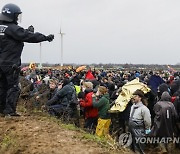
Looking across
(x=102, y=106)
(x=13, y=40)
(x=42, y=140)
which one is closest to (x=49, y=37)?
(x=13, y=40)

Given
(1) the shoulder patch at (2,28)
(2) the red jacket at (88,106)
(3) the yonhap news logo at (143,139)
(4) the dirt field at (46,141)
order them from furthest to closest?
1. (2) the red jacket at (88,106)
2. (3) the yonhap news logo at (143,139)
3. (1) the shoulder patch at (2,28)
4. (4) the dirt field at (46,141)

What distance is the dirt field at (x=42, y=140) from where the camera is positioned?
5.21 metres

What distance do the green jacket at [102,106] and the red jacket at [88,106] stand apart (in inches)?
7.5

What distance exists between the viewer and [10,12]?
283 inches

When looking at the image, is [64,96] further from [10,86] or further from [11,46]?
[11,46]

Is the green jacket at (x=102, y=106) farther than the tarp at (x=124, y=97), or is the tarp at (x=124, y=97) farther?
the tarp at (x=124, y=97)

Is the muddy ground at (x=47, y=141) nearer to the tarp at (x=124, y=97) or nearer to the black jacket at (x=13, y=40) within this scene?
the black jacket at (x=13, y=40)

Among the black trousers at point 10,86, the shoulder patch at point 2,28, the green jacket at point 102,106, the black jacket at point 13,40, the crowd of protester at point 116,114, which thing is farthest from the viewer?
the green jacket at point 102,106

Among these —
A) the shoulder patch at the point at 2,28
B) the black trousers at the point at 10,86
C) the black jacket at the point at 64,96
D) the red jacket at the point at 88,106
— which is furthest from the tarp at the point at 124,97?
the shoulder patch at the point at 2,28

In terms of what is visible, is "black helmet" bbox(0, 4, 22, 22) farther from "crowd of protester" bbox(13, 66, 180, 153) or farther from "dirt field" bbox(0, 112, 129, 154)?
"crowd of protester" bbox(13, 66, 180, 153)

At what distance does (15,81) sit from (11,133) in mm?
1582

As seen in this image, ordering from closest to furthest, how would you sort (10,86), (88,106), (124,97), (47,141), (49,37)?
(47,141), (49,37), (10,86), (88,106), (124,97)

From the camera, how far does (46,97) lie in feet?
37.5

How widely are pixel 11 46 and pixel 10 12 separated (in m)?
0.64
